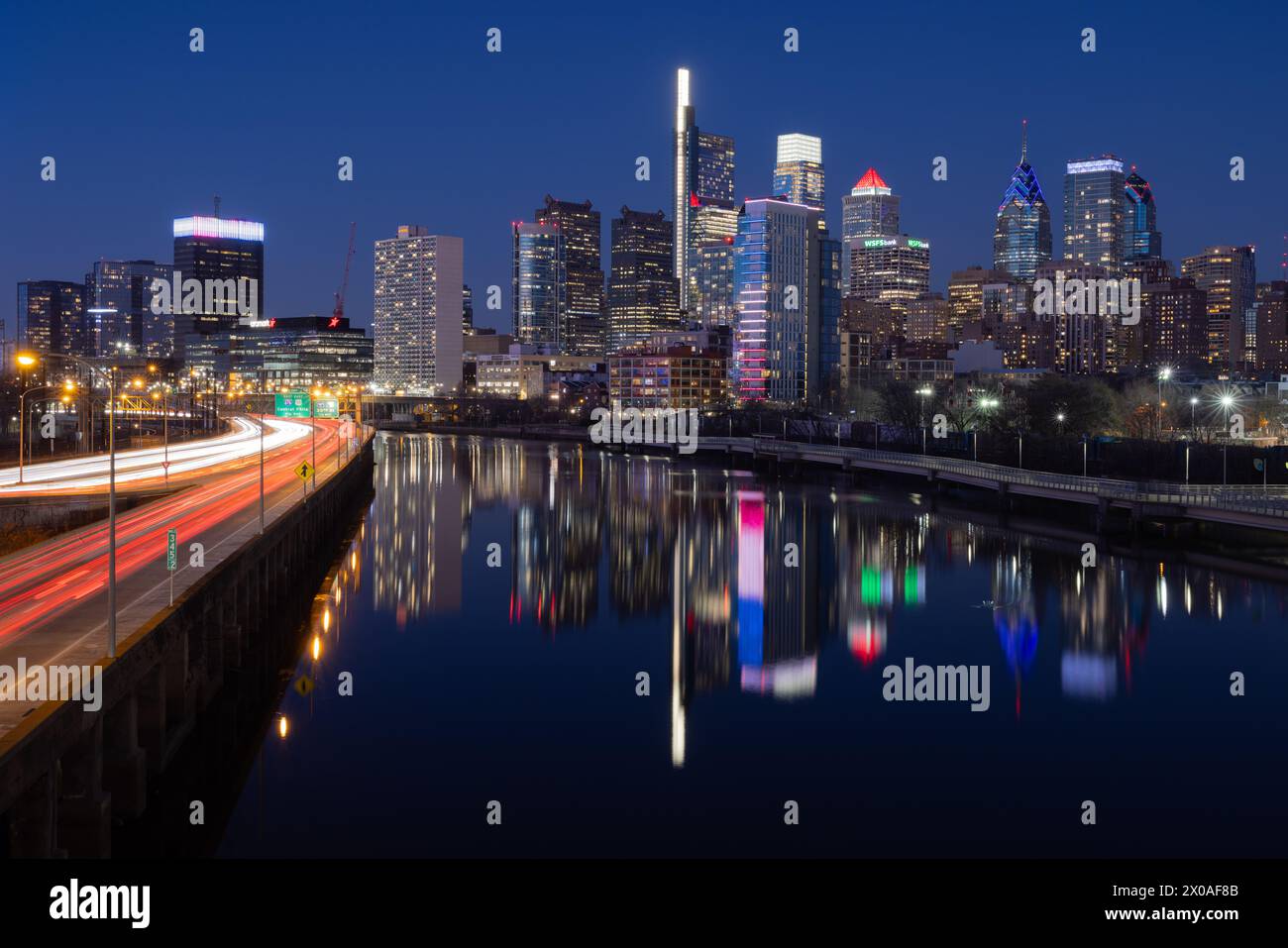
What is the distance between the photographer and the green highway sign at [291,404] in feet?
293

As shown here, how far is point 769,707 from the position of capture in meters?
32.5

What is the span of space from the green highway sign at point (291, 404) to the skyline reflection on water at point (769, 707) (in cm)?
3205

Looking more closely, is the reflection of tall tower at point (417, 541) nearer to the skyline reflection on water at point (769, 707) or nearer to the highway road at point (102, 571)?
the skyline reflection on water at point (769, 707)

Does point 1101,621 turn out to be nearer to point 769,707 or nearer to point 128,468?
point 769,707

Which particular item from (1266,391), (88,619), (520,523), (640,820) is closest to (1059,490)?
(520,523)

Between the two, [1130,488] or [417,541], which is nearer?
[1130,488]

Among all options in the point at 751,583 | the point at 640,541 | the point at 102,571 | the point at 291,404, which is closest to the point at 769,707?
the point at 102,571

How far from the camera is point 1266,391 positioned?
122 m

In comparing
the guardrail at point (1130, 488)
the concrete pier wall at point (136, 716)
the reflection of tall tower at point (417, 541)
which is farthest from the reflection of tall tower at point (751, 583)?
the concrete pier wall at point (136, 716)

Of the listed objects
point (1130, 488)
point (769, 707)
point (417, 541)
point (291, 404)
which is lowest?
point (769, 707)

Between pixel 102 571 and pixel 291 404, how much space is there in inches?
2387

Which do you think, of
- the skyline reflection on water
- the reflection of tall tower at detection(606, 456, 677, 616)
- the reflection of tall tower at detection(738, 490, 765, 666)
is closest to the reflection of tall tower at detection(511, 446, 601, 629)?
the skyline reflection on water
